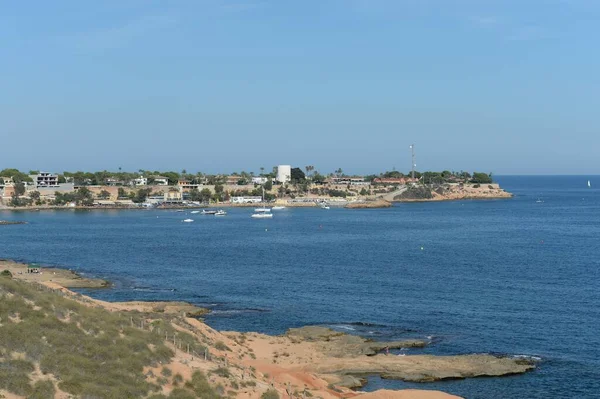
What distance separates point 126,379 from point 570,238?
4313 inches

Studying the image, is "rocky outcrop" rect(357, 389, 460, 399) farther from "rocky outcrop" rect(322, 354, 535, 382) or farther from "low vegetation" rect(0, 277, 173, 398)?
"low vegetation" rect(0, 277, 173, 398)

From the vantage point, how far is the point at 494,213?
196 m

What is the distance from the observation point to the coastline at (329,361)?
40.8m

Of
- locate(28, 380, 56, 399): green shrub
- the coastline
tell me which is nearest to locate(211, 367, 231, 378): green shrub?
the coastline

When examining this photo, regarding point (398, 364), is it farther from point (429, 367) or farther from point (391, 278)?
point (391, 278)

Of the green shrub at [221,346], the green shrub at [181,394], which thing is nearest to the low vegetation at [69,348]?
the green shrub at [181,394]

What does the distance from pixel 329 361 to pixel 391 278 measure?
34.5 metres

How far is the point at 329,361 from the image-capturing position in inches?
1852

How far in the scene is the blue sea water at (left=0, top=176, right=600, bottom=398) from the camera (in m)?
51.3

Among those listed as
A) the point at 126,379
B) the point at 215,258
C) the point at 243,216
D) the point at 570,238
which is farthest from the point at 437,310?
the point at 243,216

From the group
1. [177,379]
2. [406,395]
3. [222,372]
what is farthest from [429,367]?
[177,379]

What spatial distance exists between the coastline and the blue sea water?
1343 mm

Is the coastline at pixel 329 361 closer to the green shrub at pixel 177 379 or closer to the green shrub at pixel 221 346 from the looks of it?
the green shrub at pixel 221 346

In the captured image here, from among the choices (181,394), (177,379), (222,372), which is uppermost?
(177,379)
